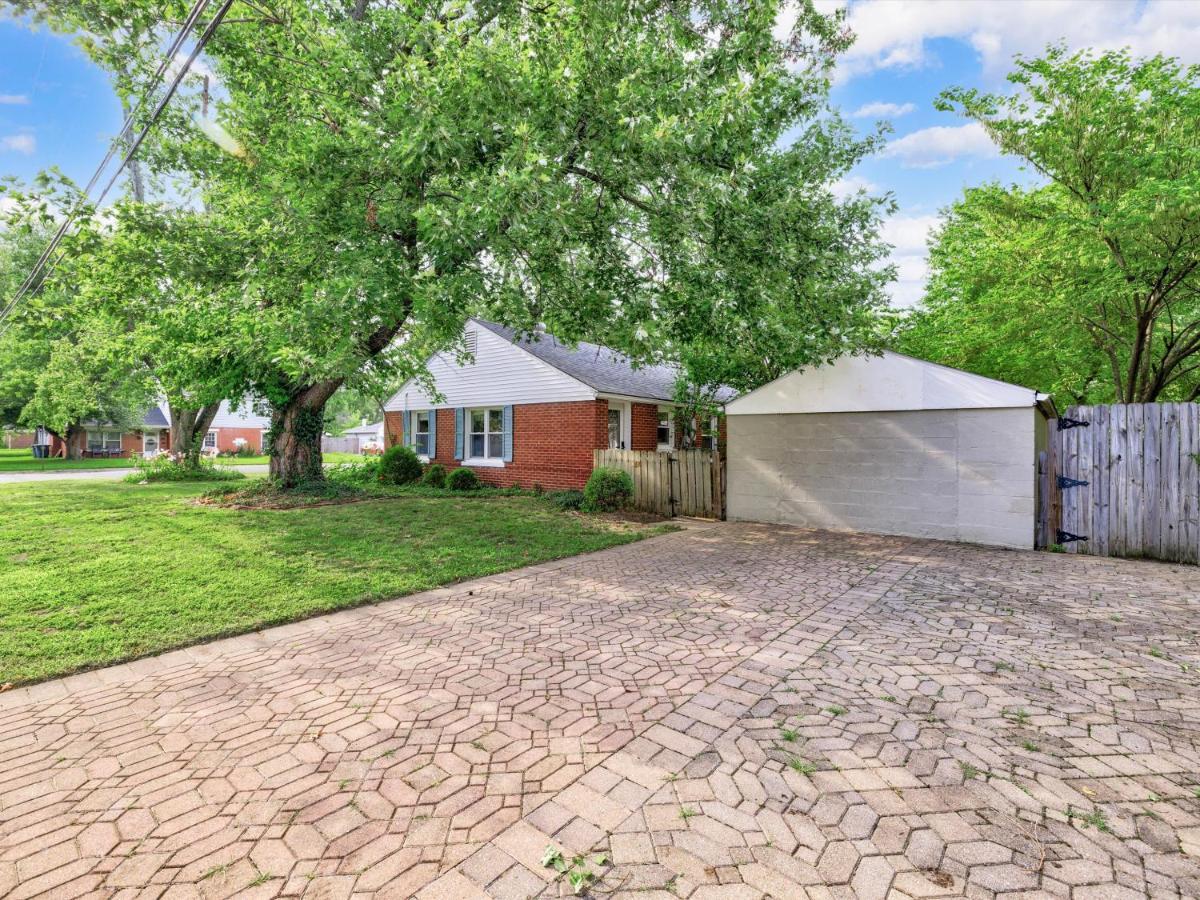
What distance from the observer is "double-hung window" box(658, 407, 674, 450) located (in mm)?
17109

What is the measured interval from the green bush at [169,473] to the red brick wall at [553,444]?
9.80m

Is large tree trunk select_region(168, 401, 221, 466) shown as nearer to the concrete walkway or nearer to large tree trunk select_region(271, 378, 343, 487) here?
the concrete walkway

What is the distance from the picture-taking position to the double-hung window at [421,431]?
1819cm

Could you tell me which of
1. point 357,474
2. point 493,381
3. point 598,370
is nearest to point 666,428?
point 598,370

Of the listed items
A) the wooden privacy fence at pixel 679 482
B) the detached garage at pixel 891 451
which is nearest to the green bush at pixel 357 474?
the wooden privacy fence at pixel 679 482

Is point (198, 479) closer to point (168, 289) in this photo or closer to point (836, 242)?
point (168, 289)

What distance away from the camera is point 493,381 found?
53.6 ft

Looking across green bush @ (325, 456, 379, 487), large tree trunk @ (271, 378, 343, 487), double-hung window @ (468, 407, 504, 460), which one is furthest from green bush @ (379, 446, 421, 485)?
large tree trunk @ (271, 378, 343, 487)

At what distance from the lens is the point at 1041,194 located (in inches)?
443

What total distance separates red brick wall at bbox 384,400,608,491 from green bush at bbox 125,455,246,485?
980 centimetres

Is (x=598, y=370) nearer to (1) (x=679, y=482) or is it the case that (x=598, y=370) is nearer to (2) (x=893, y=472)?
(1) (x=679, y=482)

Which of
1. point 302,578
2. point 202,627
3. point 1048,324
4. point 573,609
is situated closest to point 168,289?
point 302,578

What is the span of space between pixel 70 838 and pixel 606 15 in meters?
8.50

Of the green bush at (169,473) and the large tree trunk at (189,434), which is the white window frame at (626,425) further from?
the large tree trunk at (189,434)
